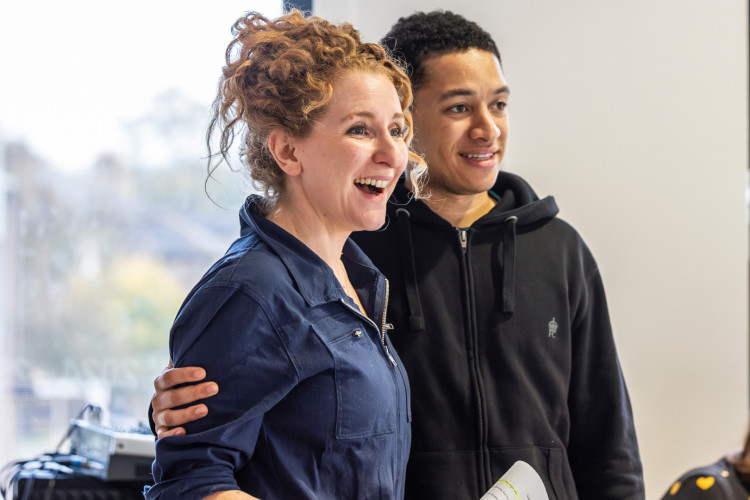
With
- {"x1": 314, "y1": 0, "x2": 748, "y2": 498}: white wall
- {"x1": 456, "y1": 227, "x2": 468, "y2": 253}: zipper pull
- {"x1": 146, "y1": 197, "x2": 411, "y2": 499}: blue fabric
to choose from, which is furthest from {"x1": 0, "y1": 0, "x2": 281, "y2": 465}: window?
{"x1": 146, "y1": 197, "x2": 411, "y2": 499}: blue fabric

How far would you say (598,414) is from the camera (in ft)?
5.21

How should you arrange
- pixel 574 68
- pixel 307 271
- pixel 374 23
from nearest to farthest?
pixel 307 271 < pixel 374 23 < pixel 574 68

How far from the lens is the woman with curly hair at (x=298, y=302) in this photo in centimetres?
100

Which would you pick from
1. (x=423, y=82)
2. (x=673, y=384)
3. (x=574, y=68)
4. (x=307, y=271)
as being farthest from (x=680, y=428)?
(x=307, y=271)

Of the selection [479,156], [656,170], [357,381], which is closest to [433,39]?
[479,156]

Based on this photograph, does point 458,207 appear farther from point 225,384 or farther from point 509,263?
point 225,384

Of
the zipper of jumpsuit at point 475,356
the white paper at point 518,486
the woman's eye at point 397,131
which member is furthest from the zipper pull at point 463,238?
the white paper at point 518,486

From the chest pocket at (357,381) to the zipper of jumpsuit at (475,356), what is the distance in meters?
0.33

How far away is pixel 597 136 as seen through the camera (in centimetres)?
236

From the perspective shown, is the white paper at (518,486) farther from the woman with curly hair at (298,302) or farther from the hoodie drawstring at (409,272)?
the hoodie drawstring at (409,272)

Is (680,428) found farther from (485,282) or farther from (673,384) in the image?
(485,282)

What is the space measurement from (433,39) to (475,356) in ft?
2.16

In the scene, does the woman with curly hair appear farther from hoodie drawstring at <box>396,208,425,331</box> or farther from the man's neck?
the man's neck

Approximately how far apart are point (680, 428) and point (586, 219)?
2.55 ft
